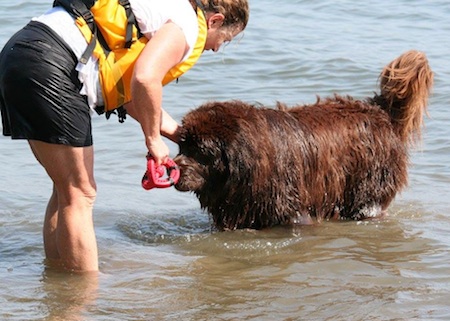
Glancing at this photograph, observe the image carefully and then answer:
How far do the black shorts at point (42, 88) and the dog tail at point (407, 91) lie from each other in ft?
7.74

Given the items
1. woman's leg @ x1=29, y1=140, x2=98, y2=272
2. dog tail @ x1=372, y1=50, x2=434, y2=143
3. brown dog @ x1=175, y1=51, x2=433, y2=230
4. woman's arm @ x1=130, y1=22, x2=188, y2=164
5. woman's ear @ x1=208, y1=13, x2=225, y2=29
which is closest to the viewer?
woman's arm @ x1=130, y1=22, x2=188, y2=164

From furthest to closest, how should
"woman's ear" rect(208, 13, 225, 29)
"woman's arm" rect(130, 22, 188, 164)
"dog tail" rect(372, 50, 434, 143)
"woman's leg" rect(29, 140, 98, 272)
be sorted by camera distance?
"dog tail" rect(372, 50, 434, 143) < "woman's ear" rect(208, 13, 225, 29) < "woman's leg" rect(29, 140, 98, 272) < "woman's arm" rect(130, 22, 188, 164)

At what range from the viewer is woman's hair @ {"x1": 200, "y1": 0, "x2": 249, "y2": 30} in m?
4.44

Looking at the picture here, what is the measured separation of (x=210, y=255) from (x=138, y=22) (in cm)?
155

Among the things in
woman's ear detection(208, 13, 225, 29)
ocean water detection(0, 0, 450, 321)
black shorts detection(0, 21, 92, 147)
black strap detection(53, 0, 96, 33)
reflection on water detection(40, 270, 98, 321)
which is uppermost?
black strap detection(53, 0, 96, 33)

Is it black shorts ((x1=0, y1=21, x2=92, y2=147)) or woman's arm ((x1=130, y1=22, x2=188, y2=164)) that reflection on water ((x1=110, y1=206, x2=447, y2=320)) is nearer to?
woman's arm ((x1=130, y1=22, x2=188, y2=164))

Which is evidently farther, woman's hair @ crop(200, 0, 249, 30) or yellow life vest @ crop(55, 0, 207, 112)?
woman's hair @ crop(200, 0, 249, 30)

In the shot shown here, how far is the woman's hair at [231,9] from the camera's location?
4.44 metres

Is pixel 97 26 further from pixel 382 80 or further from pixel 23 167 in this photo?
pixel 23 167

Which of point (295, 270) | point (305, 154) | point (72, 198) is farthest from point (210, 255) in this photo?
point (72, 198)

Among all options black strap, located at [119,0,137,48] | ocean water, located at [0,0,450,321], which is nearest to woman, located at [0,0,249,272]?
black strap, located at [119,0,137,48]

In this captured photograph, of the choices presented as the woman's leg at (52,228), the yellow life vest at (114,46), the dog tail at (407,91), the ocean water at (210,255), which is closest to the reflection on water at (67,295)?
the ocean water at (210,255)

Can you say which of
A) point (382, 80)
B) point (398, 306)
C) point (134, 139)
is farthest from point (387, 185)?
point (134, 139)

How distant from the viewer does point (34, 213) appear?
5.84 meters
